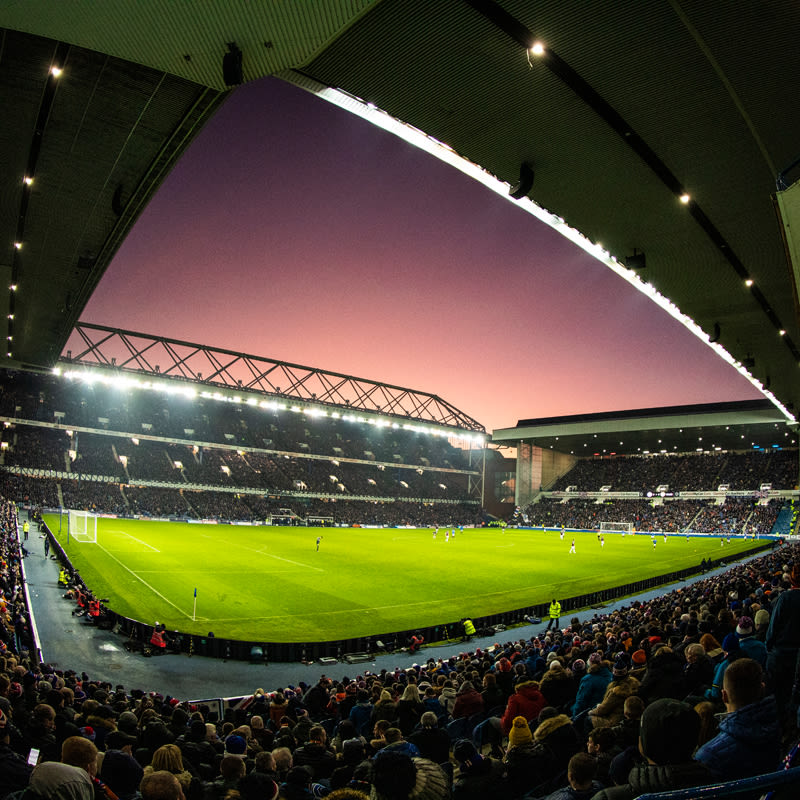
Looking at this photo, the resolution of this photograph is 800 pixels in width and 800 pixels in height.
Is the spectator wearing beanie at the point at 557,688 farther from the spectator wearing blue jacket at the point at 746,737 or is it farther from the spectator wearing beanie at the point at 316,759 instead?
the spectator wearing blue jacket at the point at 746,737

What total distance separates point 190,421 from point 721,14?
78784 millimetres

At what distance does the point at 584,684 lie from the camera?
6.11 meters

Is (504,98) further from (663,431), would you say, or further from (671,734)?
(663,431)

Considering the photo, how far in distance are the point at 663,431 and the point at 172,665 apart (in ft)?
208

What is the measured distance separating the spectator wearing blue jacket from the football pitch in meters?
16.3

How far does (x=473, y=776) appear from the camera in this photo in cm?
381

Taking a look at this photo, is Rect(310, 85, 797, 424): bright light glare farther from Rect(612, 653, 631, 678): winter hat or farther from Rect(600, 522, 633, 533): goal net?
Rect(600, 522, 633, 533): goal net

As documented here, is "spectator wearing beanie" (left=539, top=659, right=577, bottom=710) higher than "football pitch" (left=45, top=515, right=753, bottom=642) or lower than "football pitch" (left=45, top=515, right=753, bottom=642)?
higher

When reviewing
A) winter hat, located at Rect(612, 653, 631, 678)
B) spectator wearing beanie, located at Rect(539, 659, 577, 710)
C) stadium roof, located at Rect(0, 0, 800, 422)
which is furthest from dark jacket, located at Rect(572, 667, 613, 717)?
stadium roof, located at Rect(0, 0, 800, 422)

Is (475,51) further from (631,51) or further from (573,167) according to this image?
(573,167)

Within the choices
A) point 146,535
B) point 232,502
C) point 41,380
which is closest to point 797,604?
point 146,535

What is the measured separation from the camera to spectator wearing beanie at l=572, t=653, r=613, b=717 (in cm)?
600

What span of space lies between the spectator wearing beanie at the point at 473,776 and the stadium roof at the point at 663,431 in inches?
2367

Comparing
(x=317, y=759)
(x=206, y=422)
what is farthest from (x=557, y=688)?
(x=206, y=422)
